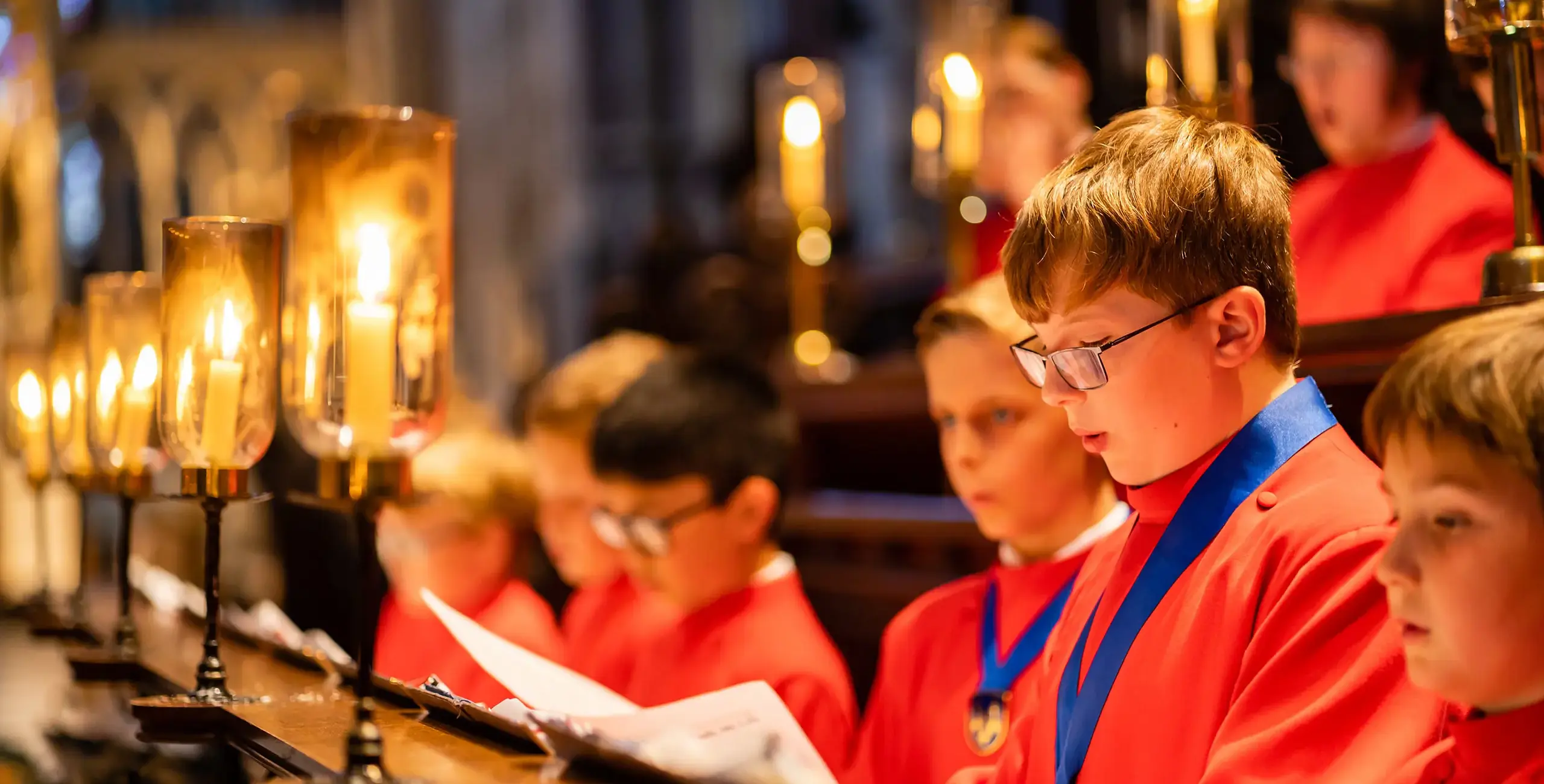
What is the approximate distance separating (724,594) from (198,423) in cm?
99

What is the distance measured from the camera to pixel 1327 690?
4.18 ft

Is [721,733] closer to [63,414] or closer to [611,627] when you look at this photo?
[611,627]

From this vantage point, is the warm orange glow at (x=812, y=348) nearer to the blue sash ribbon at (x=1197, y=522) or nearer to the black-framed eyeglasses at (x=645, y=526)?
the black-framed eyeglasses at (x=645, y=526)

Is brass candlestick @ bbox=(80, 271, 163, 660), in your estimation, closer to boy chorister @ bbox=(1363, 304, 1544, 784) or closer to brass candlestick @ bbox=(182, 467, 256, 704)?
brass candlestick @ bbox=(182, 467, 256, 704)

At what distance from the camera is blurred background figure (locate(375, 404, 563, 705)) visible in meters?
3.40

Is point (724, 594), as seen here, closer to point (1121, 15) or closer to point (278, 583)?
point (1121, 15)

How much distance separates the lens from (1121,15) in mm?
5520

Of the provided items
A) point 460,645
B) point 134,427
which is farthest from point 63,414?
point 460,645

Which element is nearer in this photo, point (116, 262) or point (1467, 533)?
point (1467, 533)

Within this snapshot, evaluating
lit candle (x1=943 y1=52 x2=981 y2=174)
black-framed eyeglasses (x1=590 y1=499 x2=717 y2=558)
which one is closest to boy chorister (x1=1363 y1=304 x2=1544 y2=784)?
black-framed eyeglasses (x1=590 y1=499 x2=717 y2=558)

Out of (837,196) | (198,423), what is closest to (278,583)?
(837,196)

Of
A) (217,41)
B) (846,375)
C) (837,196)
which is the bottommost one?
(846,375)

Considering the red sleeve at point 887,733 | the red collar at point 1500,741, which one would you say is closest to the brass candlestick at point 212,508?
the red sleeve at point 887,733

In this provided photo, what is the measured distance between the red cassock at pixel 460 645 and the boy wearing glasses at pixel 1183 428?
1799 millimetres
